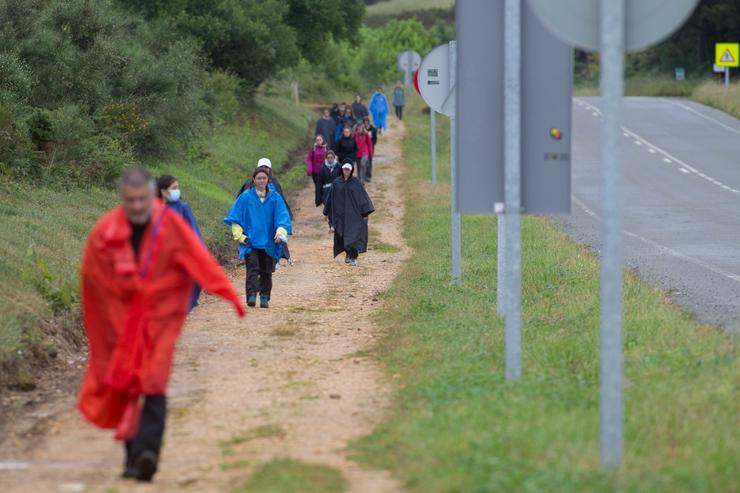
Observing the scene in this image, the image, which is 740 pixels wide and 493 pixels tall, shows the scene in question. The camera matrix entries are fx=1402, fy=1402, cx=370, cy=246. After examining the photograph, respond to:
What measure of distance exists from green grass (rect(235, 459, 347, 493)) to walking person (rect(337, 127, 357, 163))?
21.8 metres

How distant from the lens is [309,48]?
4453cm

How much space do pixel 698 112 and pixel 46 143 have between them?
39.8m

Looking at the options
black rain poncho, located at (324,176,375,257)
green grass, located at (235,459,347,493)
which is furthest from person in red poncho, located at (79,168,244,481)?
black rain poncho, located at (324,176,375,257)

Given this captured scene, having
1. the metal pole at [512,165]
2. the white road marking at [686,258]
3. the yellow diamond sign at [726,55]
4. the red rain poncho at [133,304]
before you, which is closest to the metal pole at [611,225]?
the red rain poncho at [133,304]

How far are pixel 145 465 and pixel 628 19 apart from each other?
127 inches

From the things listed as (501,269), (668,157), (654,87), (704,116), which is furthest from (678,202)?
(654,87)

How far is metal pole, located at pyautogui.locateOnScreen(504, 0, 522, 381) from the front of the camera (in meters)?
8.94

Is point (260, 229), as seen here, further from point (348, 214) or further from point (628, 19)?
point (628, 19)

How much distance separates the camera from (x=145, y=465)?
7.05 meters

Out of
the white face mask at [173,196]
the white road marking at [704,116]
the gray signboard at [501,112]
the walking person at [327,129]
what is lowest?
the white road marking at [704,116]

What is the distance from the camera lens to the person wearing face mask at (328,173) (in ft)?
74.1

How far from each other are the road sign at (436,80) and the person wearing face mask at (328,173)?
699cm

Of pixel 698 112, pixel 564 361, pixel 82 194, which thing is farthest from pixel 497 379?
pixel 698 112

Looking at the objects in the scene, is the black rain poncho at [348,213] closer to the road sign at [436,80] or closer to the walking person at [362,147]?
the road sign at [436,80]
